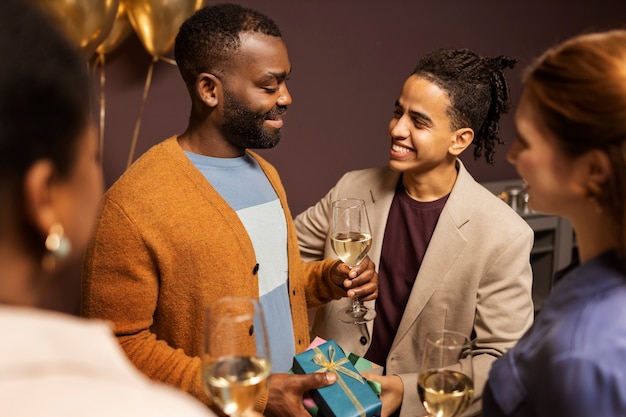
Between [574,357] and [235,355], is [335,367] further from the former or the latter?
[574,357]

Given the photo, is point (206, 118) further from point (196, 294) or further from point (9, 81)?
point (9, 81)

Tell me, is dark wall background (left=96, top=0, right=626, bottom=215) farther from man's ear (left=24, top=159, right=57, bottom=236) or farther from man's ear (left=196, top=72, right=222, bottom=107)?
man's ear (left=24, top=159, right=57, bottom=236)

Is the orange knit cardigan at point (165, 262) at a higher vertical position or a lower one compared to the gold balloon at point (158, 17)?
lower

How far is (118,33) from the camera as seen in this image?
2396 mm

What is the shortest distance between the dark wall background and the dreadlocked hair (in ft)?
3.05

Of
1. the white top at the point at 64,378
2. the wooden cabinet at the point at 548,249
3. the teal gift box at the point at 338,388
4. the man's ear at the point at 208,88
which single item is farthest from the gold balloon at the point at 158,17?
the wooden cabinet at the point at 548,249

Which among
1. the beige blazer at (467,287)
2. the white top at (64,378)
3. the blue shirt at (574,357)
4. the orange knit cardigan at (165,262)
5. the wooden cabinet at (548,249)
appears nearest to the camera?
the white top at (64,378)

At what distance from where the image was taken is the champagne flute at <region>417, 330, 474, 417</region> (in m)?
1.09

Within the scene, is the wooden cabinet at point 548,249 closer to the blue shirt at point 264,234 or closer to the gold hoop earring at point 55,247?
the blue shirt at point 264,234

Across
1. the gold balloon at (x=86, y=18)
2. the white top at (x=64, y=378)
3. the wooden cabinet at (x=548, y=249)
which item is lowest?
the wooden cabinet at (x=548, y=249)

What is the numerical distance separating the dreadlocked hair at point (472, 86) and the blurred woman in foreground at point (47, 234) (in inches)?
57.3

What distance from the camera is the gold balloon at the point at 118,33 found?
2350 mm

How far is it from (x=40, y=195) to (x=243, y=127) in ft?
3.37

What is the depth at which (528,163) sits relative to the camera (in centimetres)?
101
